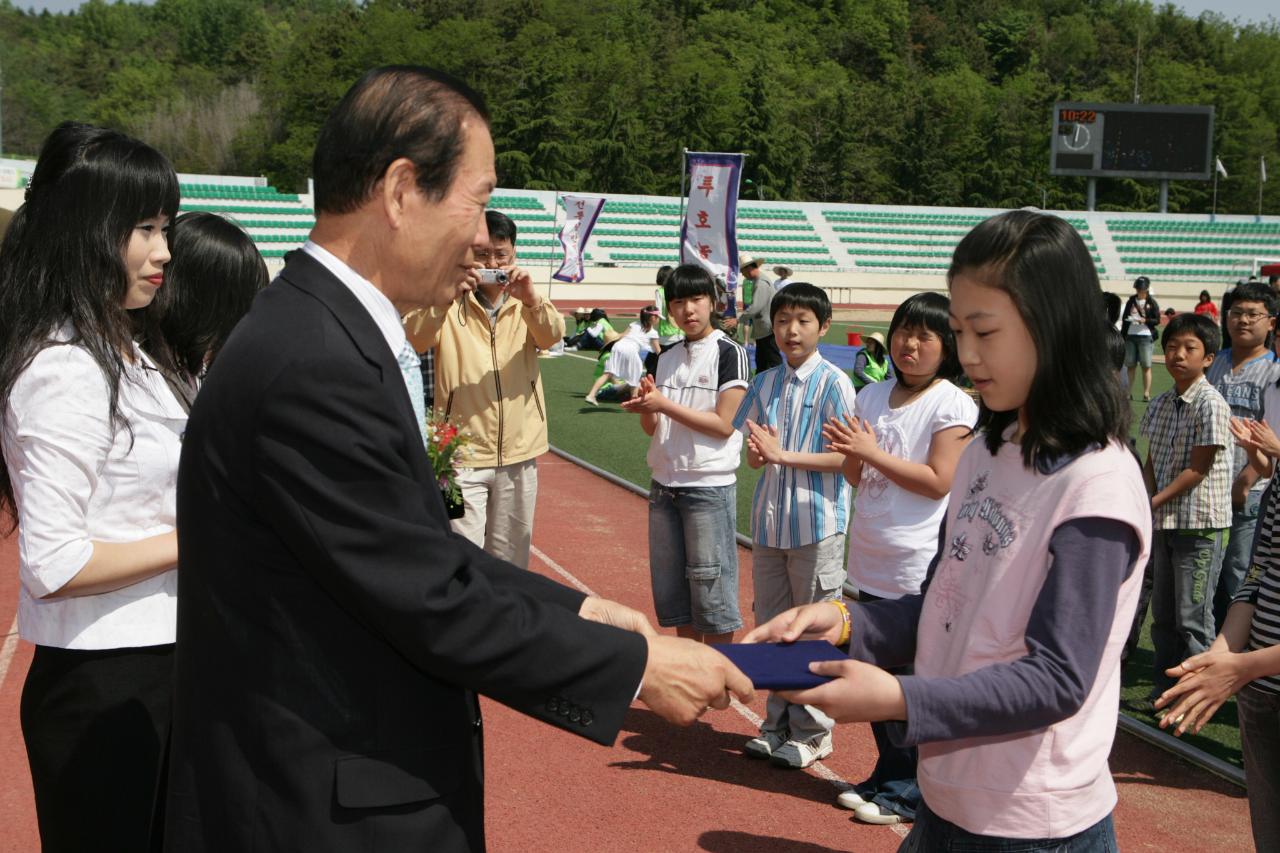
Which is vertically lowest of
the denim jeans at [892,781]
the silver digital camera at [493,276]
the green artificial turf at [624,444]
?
the green artificial turf at [624,444]

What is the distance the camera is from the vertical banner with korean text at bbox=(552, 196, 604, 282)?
2675 centimetres

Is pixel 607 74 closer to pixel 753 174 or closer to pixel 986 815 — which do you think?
pixel 753 174

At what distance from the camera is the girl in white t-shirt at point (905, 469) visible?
15.7 ft

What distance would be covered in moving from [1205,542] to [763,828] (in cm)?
297

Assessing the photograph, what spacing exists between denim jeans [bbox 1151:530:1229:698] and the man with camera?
334cm

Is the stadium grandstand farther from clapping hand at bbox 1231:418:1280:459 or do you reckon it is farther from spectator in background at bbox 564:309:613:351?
clapping hand at bbox 1231:418:1280:459

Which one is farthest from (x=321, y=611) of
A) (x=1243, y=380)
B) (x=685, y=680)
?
(x=1243, y=380)

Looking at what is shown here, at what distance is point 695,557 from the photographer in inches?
233

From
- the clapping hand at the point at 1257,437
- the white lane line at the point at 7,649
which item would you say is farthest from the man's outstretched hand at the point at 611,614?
the white lane line at the point at 7,649

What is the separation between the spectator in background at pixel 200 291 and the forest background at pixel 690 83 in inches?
2502

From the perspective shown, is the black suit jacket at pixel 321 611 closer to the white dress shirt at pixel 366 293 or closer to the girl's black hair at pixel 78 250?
the white dress shirt at pixel 366 293

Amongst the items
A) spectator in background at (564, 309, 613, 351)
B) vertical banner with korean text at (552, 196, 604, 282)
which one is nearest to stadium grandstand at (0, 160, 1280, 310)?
vertical banner with korean text at (552, 196, 604, 282)

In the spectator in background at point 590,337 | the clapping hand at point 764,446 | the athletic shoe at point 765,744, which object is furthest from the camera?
the spectator in background at point 590,337

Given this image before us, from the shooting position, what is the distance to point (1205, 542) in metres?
6.22
